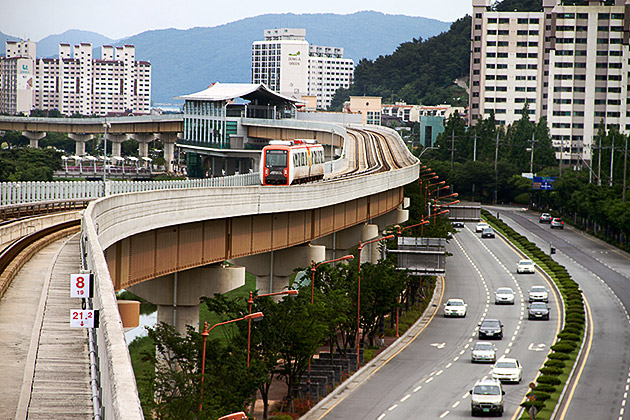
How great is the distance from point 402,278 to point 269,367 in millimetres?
24751

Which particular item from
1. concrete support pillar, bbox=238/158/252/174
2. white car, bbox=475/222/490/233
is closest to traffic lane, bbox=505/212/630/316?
white car, bbox=475/222/490/233

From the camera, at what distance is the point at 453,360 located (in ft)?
207

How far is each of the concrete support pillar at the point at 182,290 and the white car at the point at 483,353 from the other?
2120cm

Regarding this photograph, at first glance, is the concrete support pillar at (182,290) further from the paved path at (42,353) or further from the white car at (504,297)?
the white car at (504,297)

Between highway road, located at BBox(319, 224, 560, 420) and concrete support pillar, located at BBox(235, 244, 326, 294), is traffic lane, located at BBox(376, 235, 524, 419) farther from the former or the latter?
concrete support pillar, located at BBox(235, 244, 326, 294)

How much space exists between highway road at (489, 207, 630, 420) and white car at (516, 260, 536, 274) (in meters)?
4.21

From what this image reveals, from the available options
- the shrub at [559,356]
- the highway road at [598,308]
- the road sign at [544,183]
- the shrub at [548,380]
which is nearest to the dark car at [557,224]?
the highway road at [598,308]

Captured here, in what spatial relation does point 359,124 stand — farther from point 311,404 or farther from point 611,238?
point 311,404

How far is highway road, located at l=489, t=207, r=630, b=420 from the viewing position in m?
53.1

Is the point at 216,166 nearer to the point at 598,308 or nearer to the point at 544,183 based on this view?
the point at 544,183

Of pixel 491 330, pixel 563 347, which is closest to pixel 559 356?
Answer: pixel 563 347

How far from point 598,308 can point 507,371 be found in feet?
96.4

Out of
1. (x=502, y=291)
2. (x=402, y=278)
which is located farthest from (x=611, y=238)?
(x=402, y=278)

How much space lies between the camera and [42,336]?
67.3 ft
